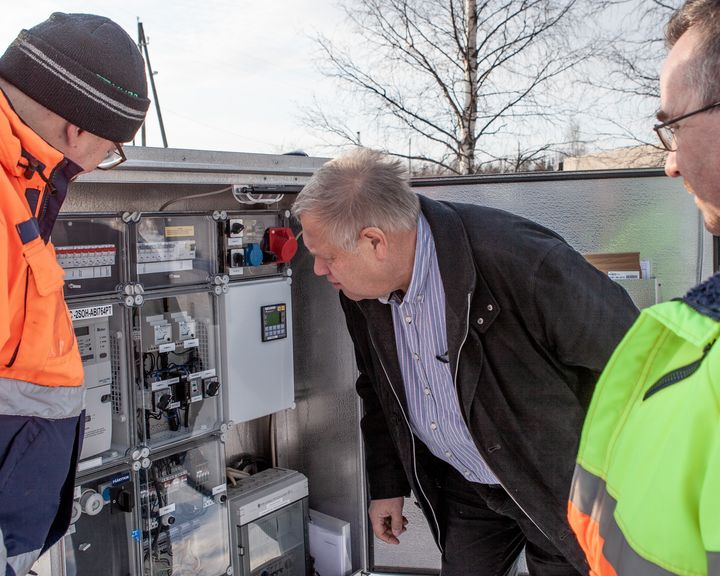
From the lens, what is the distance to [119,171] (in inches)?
93.5

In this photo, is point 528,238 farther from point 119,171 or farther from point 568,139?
point 568,139

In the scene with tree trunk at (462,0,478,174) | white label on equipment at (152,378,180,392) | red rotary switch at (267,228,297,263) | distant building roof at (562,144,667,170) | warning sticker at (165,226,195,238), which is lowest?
white label on equipment at (152,378,180,392)

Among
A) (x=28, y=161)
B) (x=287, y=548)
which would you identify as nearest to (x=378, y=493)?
(x=287, y=548)

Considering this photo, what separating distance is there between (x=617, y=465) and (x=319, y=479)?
300 centimetres

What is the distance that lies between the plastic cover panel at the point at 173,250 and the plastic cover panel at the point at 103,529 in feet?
2.54

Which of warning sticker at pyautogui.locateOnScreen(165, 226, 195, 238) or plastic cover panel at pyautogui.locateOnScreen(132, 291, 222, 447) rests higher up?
warning sticker at pyautogui.locateOnScreen(165, 226, 195, 238)

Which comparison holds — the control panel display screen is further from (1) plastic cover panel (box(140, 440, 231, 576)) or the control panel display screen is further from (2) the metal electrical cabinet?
(1) plastic cover panel (box(140, 440, 231, 576))

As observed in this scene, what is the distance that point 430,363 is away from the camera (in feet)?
7.42

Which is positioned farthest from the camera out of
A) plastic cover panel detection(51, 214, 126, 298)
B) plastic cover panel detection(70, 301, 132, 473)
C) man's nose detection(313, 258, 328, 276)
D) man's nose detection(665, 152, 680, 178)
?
plastic cover panel detection(70, 301, 132, 473)

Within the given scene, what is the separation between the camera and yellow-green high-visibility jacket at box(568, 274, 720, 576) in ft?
2.40

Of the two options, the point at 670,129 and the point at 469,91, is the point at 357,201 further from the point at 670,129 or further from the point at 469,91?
the point at 469,91

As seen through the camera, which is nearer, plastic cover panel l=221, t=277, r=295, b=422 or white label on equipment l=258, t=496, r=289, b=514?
plastic cover panel l=221, t=277, r=295, b=422

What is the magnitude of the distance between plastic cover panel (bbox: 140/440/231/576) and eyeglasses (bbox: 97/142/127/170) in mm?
1271

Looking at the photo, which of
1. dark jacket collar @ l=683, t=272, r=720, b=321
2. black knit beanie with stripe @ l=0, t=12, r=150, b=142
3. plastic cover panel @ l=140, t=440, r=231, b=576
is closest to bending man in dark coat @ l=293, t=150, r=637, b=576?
black knit beanie with stripe @ l=0, t=12, r=150, b=142
